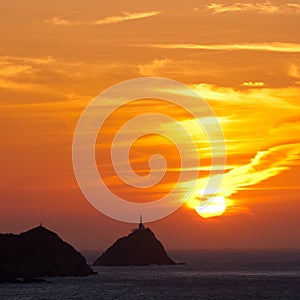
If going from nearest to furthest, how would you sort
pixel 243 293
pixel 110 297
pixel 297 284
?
pixel 110 297, pixel 243 293, pixel 297 284

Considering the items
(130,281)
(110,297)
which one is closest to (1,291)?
(110,297)

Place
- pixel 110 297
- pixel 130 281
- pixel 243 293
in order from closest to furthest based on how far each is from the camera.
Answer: pixel 110 297
pixel 243 293
pixel 130 281

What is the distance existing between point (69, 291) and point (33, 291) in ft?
17.9

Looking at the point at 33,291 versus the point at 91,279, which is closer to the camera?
the point at 33,291

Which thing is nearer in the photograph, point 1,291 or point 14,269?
point 1,291

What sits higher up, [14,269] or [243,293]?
[14,269]

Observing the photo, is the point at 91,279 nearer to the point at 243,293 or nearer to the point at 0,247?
the point at 0,247

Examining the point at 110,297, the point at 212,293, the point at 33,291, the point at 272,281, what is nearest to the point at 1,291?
the point at 33,291

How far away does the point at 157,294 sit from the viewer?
5807 inches

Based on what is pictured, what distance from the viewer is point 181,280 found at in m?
198

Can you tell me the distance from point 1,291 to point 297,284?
180 feet

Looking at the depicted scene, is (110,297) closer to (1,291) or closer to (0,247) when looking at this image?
(1,291)

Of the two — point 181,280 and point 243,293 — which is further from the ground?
point 181,280

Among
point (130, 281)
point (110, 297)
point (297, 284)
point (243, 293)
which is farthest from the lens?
point (130, 281)
